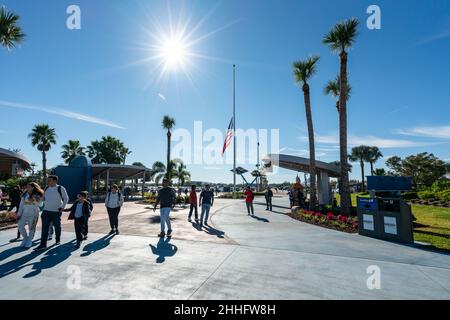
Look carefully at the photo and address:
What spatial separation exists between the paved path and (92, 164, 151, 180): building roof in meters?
21.8

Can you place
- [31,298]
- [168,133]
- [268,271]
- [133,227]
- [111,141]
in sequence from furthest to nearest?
[111,141] < [168,133] < [133,227] < [268,271] < [31,298]

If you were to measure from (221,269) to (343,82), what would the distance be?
42.4 ft

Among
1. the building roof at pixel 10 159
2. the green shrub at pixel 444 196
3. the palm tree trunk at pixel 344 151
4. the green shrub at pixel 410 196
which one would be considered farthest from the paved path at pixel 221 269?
the green shrub at pixel 410 196

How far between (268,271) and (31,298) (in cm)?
383

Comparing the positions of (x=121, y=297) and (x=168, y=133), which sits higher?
(x=168, y=133)

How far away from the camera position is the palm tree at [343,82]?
45.0 feet

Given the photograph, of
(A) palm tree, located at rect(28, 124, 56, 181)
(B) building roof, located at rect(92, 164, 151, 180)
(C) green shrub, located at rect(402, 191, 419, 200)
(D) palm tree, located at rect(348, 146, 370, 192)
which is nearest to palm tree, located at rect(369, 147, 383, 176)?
(D) palm tree, located at rect(348, 146, 370, 192)

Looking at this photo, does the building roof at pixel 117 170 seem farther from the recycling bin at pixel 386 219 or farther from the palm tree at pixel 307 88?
the recycling bin at pixel 386 219

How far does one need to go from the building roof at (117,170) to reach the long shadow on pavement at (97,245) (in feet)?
72.6

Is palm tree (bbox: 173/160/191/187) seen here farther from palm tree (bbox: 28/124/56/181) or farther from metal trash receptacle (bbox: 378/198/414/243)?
metal trash receptacle (bbox: 378/198/414/243)

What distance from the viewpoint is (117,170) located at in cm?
3166
